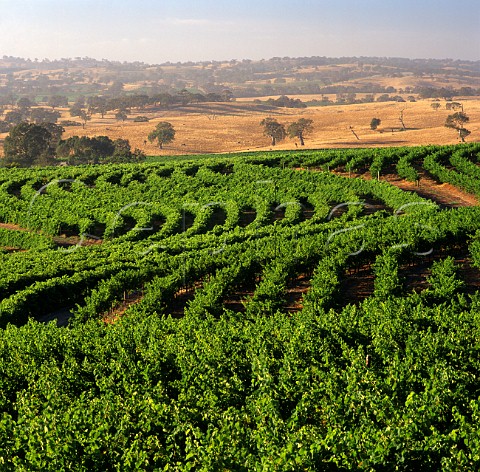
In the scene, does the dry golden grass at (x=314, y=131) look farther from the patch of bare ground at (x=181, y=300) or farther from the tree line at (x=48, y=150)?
the patch of bare ground at (x=181, y=300)

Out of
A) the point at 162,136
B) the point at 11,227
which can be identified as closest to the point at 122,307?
the point at 11,227

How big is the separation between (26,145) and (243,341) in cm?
10505

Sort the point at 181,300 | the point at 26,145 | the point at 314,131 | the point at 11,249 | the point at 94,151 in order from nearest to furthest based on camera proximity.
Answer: the point at 181,300, the point at 11,249, the point at 94,151, the point at 26,145, the point at 314,131

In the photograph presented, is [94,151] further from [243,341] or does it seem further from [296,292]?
[243,341]

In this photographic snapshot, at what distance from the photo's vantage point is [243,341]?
22.1 meters

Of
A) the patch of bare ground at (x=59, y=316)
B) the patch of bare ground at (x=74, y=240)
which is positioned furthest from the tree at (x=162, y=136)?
the patch of bare ground at (x=59, y=316)

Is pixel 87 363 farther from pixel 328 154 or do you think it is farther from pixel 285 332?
pixel 328 154

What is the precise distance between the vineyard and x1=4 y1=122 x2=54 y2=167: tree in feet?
214

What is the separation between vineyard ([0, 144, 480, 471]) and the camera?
47.5 feet

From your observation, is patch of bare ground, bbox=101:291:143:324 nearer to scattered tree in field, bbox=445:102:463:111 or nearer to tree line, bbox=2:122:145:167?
tree line, bbox=2:122:145:167

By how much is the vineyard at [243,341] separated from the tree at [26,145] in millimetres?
65221

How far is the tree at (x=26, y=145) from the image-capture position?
112 meters

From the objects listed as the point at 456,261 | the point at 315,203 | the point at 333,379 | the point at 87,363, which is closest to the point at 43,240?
the point at 315,203

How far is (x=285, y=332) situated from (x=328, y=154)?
54799 mm
